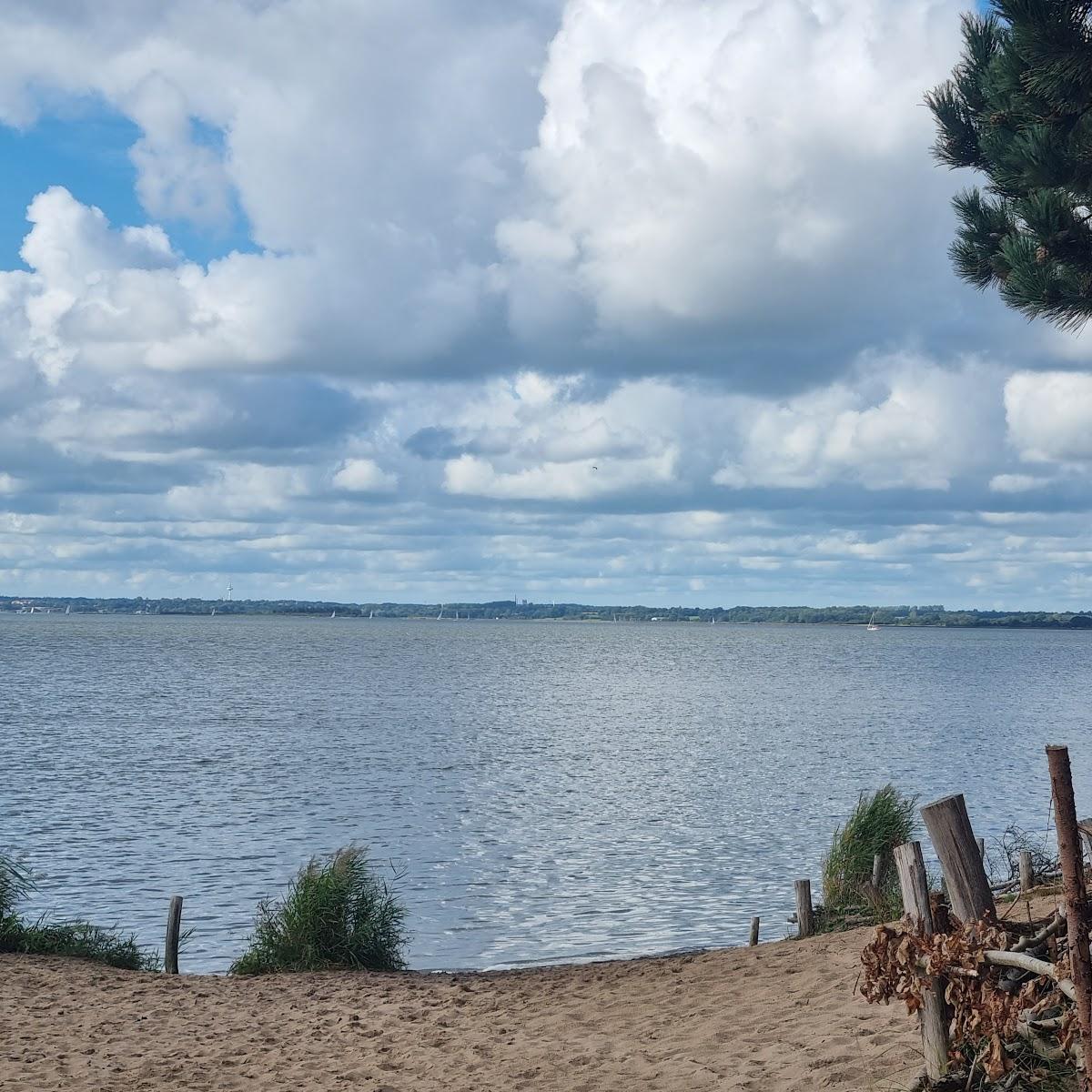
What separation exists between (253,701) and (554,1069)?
65.7 m

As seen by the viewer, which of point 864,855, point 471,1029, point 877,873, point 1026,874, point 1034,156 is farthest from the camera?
point 864,855

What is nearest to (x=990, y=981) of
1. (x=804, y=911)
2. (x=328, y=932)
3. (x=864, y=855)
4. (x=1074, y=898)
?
(x=1074, y=898)

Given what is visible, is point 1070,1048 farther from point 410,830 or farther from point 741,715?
point 741,715

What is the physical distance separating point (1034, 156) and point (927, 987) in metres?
7.99

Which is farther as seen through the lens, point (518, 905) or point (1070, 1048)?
point (518, 905)

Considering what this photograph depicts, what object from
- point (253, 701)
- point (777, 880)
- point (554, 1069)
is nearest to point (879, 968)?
point (554, 1069)

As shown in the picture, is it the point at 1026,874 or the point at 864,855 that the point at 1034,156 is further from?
the point at 864,855

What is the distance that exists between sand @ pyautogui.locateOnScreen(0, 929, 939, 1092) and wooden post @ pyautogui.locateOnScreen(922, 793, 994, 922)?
2.01m

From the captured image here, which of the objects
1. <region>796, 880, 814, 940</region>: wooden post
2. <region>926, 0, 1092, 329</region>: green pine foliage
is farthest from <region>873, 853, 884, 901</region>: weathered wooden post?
<region>926, 0, 1092, 329</region>: green pine foliage

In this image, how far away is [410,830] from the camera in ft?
102

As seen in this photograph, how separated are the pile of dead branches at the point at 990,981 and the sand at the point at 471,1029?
1571 mm

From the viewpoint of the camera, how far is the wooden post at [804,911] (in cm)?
1703

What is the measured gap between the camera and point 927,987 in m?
7.65

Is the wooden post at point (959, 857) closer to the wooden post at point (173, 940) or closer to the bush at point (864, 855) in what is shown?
the bush at point (864, 855)
